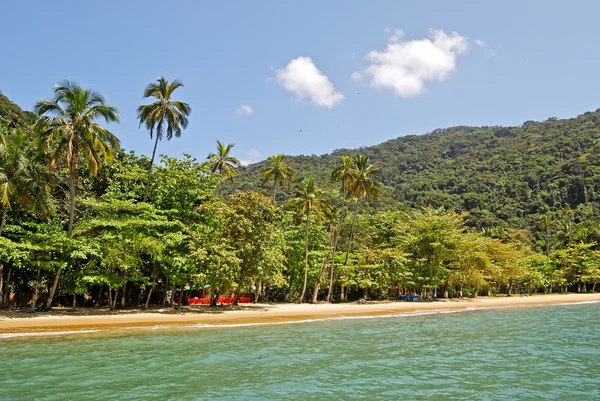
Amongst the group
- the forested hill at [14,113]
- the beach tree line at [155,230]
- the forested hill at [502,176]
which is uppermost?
the forested hill at [502,176]

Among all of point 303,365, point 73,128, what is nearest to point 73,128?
point 73,128

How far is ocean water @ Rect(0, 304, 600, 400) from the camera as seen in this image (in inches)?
472

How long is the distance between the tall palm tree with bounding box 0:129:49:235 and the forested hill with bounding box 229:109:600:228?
83762 mm

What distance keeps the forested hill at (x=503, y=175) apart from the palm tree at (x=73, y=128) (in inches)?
3189

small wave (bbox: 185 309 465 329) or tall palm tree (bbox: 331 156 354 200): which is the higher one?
tall palm tree (bbox: 331 156 354 200)

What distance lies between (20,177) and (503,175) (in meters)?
140

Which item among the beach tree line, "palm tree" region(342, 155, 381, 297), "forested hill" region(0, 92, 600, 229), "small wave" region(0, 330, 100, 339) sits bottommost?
"small wave" region(0, 330, 100, 339)

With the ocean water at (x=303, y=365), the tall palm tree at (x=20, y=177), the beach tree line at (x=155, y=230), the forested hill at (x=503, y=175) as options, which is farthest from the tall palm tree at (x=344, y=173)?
the forested hill at (x=503, y=175)

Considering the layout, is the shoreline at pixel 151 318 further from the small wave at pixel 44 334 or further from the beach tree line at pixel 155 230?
the beach tree line at pixel 155 230

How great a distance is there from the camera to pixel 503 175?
139500mm

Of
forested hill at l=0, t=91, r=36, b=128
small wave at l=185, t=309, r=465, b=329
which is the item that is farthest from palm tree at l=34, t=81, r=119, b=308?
forested hill at l=0, t=91, r=36, b=128

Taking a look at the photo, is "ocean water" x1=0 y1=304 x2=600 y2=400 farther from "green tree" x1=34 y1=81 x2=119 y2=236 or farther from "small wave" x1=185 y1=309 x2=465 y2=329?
"green tree" x1=34 y1=81 x2=119 y2=236

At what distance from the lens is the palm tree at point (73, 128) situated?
85.3 ft

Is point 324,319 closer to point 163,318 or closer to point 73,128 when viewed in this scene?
point 163,318
